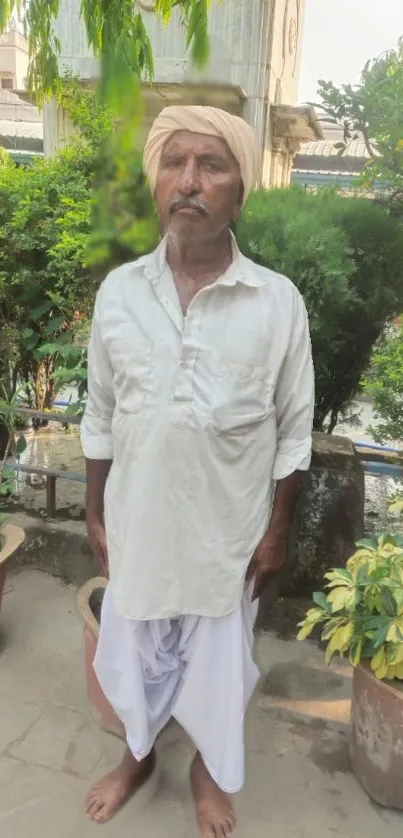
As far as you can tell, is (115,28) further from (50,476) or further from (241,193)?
(50,476)

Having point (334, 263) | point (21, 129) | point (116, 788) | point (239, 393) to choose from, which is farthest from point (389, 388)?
point (21, 129)

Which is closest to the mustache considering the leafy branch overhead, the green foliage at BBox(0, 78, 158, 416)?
the leafy branch overhead

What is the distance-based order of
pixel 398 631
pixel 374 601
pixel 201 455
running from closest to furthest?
pixel 201 455 → pixel 398 631 → pixel 374 601

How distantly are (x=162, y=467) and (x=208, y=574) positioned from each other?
0.31 metres

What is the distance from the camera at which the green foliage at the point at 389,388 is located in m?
2.55

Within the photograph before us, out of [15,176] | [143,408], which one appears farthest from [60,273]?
[143,408]

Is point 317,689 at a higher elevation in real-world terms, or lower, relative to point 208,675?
lower

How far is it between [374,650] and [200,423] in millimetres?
916

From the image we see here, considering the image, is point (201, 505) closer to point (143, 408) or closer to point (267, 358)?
point (143, 408)

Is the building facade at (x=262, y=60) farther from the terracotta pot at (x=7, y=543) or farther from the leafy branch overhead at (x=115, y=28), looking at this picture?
the terracotta pot at (x=7, y=543)

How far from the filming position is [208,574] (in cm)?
159

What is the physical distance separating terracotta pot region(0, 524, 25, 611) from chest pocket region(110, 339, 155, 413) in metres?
1.26

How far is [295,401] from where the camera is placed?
1.61 m

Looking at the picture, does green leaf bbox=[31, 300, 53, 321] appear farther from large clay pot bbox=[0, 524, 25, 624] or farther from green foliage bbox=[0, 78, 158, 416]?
large clay pot bbox=[0, 524, 25, 624]
